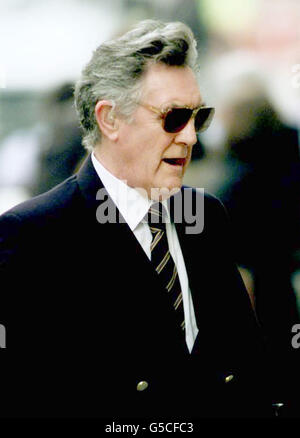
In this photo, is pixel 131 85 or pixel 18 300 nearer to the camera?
pixel 18 300

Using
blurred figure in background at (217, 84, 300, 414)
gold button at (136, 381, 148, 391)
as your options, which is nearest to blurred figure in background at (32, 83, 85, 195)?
blurred figure in background at (217, 84, 300, 414)

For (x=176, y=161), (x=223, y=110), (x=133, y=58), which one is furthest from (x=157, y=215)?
(x=223, y=110)

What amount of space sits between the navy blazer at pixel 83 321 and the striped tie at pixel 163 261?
5 cm

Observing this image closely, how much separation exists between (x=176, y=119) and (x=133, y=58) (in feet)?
0.86

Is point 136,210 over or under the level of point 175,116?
under

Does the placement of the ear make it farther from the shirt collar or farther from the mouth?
the mouth

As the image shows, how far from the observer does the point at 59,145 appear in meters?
2.12

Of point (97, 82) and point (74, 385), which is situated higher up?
point (97, 82)

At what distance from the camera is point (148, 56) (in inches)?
68.2

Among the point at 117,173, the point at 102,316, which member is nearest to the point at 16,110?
the point at 117,173

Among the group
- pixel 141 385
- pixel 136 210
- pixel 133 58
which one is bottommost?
pixel 141 385

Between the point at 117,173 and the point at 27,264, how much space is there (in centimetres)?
46

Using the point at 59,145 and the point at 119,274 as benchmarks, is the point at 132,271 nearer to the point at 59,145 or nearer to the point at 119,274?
the point at 119,274
